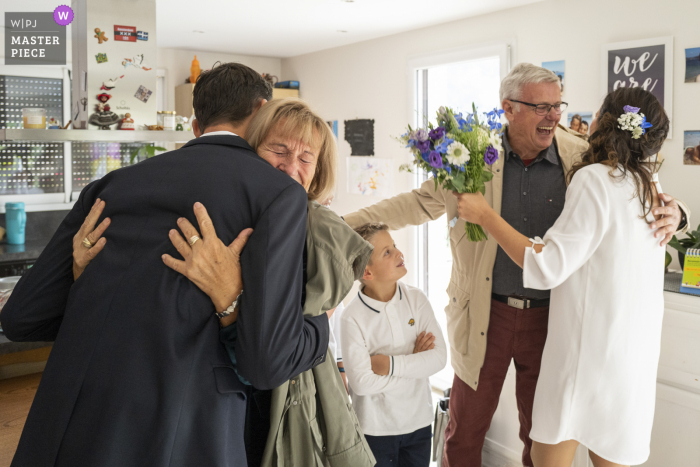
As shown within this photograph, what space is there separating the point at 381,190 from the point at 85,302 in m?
4.23

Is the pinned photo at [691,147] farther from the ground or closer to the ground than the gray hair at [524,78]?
closer to the ground

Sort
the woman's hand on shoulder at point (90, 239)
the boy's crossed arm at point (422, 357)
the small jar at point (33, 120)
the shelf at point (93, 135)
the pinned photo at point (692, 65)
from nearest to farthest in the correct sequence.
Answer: the woman's hand on shoulder at point (90, 239), the boy's crossed arm at point (422, 357), the shelf at point (93, 135), the small jar at point (33, 120), the pinned photo at point (692, 65)

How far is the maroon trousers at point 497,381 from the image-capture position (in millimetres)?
2141

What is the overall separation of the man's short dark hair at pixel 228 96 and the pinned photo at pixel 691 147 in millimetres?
2584

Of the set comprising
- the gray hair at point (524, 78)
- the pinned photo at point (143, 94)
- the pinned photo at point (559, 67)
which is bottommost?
the gray hair at point (524, 78)

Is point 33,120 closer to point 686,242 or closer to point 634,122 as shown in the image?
point 634,122

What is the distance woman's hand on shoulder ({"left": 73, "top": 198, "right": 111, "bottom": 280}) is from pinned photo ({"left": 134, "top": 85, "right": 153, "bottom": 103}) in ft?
6.16

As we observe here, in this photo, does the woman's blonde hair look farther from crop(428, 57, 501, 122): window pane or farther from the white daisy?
crop(428, 57, 501, 122): window pane

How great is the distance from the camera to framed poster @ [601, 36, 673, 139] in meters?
3.06

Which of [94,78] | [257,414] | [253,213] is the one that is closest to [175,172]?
[253,213]

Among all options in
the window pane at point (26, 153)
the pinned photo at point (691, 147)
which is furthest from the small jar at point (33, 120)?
the pinned photo at point (691, 147)

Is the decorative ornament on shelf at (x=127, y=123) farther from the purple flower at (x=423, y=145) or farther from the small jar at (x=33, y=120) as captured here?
the purple flower at (x=423, y=145)

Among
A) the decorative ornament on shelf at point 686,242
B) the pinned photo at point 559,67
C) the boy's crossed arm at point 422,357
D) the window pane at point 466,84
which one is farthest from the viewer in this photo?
the window pane at point 466,84

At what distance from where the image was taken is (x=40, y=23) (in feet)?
14.0
